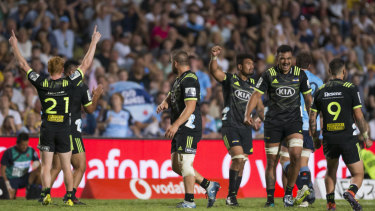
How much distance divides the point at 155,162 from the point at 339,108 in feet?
18.9

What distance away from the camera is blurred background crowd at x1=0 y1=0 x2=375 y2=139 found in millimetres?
16469

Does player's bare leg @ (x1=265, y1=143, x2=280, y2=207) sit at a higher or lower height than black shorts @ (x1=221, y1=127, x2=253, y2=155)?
lower

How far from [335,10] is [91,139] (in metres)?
12.8

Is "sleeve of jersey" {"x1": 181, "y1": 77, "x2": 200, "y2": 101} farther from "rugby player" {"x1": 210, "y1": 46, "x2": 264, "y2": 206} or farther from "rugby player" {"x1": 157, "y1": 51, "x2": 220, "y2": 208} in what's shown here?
"rugby player" {"x1": 210, "y1": 46, "x2": 264, "y2": 206}

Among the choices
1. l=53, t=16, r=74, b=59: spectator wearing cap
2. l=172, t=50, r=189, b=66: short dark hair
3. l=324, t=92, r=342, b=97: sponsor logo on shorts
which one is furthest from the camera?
l=53, t=16, r=74, b=59: spectator wearing cap

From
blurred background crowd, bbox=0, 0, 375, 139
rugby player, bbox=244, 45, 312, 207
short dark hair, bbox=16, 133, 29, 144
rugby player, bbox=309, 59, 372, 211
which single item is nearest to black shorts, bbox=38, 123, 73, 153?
rugby player, bbox=244, 45, 312, 207

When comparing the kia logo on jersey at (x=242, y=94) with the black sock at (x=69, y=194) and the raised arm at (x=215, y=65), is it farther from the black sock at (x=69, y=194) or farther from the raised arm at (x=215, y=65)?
the black sock at (x=69, y=194)

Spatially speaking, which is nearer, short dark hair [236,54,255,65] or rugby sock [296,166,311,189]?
rugby sock [296,166,311,189]

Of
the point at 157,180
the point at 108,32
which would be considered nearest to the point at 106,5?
the point at 108,32

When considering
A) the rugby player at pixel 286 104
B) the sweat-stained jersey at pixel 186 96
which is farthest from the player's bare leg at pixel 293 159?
the sweat-stained jersey at pixel 186 96

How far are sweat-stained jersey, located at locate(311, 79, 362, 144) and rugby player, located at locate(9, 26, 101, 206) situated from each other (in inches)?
151

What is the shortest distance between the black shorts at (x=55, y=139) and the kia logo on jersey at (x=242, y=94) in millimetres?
2910

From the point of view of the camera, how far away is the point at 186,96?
9977 millimetres

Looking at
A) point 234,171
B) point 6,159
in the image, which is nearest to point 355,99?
point 234,171
